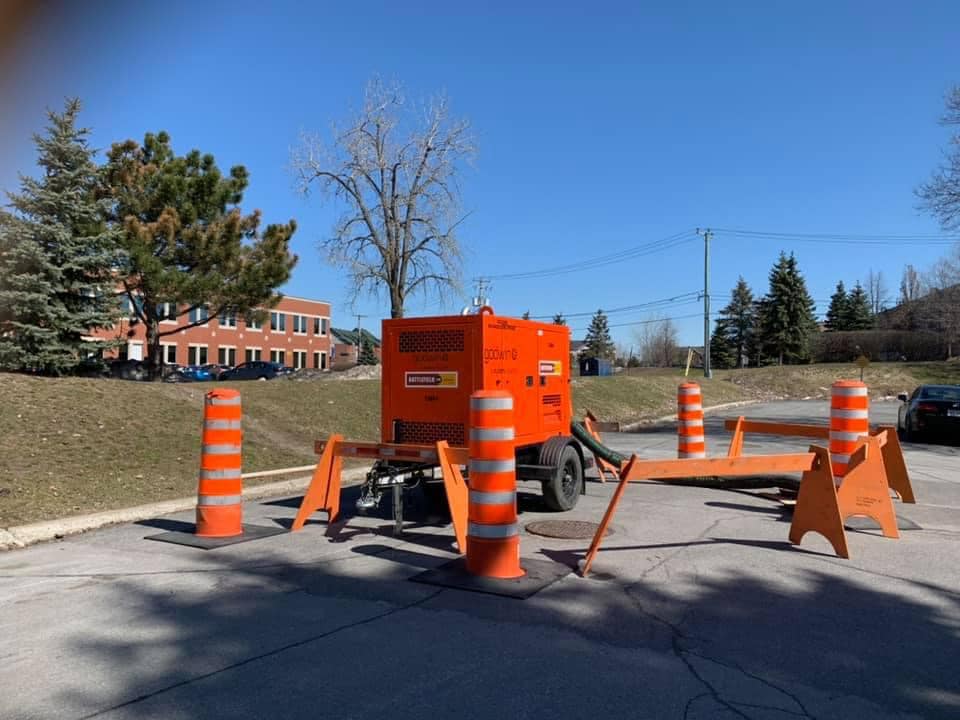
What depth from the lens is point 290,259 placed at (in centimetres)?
2966

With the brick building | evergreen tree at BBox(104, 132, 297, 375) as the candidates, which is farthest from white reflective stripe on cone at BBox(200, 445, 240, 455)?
the brick building

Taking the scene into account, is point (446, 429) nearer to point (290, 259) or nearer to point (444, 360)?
point (444, 360)

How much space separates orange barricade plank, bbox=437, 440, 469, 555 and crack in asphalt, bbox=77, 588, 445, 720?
118 centimetres

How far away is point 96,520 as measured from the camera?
7.80m

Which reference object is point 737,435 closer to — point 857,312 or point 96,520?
point 96,520

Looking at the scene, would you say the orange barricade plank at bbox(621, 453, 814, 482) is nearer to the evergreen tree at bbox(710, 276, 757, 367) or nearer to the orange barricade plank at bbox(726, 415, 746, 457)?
the orange barricade plank at bbox(726, 415, 746, 457)

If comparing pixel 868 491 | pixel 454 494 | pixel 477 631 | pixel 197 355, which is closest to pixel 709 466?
pixel 868 491

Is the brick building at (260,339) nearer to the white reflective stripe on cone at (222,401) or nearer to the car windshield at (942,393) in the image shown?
the car windshield at (942,393)

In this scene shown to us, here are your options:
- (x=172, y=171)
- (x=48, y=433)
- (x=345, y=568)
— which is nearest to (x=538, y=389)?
(x=345, y=568)

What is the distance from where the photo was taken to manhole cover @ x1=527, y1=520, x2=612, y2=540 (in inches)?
279

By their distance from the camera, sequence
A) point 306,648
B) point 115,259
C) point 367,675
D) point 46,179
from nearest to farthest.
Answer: point 367,675
point 306,648
point 46,179
point 115,259

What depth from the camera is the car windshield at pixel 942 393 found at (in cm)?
1711

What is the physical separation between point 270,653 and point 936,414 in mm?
17571

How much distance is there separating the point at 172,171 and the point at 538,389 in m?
23.0
